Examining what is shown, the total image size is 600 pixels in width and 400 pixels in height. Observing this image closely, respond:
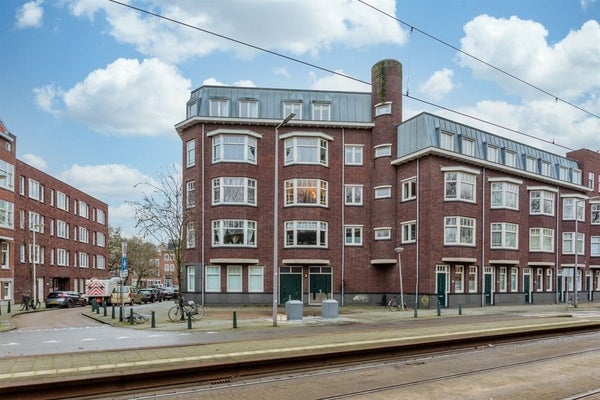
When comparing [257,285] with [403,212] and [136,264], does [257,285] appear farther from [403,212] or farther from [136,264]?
[136,264]

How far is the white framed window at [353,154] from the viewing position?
1517 inches

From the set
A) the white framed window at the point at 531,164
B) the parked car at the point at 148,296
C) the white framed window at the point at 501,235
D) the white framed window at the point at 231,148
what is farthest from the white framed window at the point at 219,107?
the white framed window at the point at 531,164

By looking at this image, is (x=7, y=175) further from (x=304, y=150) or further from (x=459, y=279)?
(x=459, y=279)

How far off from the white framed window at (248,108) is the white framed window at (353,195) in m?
8.57

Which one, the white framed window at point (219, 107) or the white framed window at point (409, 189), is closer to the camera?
the white framed window at point (409, 189)

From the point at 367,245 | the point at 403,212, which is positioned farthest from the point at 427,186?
the point at 367,245

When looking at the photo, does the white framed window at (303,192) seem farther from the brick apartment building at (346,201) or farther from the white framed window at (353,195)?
the white framed window at (353,195)

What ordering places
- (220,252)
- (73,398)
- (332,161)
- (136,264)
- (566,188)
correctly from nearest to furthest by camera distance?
(73,398)
(220,252)
(332,161)
(566,188)
(136,264)

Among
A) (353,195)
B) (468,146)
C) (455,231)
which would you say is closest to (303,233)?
(353,195)

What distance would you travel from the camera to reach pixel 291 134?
36844mm

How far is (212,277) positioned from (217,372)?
25.5 meters

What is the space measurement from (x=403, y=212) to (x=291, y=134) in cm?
977

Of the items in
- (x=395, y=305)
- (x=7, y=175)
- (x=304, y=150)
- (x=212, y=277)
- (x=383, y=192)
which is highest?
(x=304, y=150)

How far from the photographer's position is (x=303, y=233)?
121 feet
